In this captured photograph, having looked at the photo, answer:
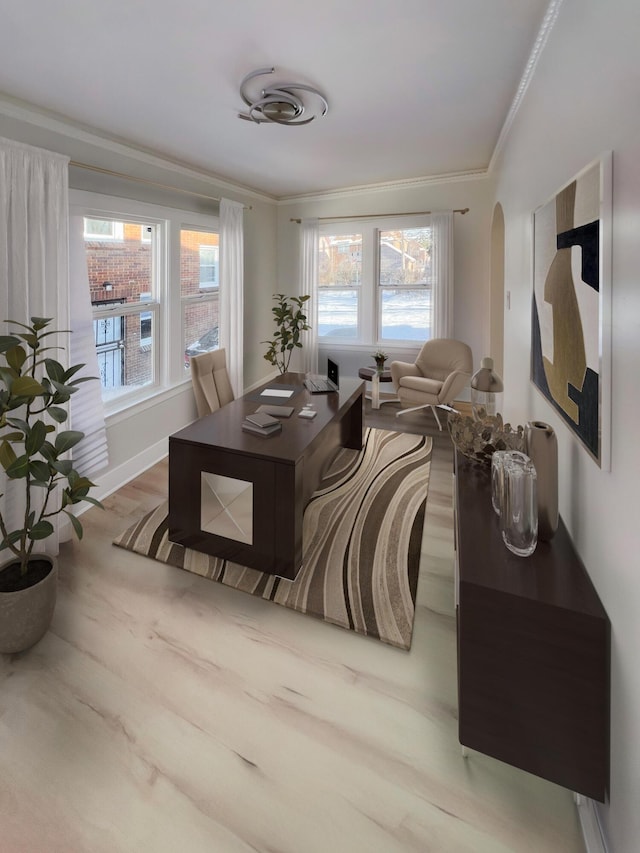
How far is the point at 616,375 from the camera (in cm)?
110

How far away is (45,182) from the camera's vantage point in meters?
2.46

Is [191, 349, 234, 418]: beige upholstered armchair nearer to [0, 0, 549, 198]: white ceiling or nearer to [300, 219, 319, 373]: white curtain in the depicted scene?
[0, 0, 549, 198]: white ceiling

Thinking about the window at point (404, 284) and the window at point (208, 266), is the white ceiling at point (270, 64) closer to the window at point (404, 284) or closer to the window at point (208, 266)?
the window at point (208, 266)

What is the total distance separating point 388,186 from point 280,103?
2.77 m

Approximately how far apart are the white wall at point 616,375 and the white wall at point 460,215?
3331 millimetres

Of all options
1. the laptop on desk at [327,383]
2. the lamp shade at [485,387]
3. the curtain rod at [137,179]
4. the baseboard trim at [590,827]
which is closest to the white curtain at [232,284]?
the curtain rod at [137,179]

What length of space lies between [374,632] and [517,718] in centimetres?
80

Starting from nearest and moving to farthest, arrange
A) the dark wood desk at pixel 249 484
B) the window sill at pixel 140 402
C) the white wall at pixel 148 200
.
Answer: the dark wood desk at pixel 249 484 → the white wall at pixel 148 200 → the window sill at pixel 140 402

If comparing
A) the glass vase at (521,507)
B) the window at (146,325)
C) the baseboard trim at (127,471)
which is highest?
the window at (146,325)

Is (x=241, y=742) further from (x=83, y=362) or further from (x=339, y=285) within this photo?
(x=339, y=285)

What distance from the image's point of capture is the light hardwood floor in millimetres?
1248

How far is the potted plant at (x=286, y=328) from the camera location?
214 inches

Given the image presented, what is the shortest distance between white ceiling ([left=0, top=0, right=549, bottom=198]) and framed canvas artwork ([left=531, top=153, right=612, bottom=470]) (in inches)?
39.7

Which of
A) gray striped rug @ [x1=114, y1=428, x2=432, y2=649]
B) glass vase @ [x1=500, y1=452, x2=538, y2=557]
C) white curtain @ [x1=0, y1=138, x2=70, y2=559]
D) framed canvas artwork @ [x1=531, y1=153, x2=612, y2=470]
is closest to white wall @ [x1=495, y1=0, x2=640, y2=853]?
framed canvas artwork @ [x1=531, y1=153, x2=612, y2=470]
